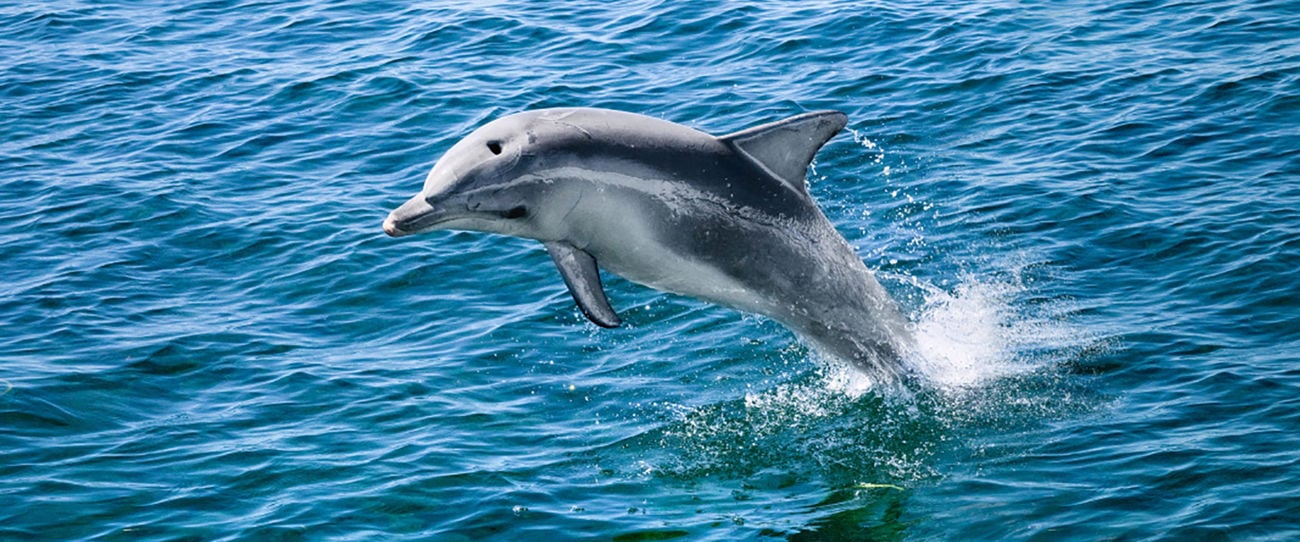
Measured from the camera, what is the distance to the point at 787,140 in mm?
11000

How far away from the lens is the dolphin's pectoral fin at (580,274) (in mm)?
10555

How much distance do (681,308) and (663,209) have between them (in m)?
4.72

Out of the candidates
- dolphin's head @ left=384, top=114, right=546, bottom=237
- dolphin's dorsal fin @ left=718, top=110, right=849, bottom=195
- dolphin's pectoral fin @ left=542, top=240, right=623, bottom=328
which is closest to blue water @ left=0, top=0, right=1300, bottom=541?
dolphin's pectoral fin @ left=542, top=240, right=623, bottom=328

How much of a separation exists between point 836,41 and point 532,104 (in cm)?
449

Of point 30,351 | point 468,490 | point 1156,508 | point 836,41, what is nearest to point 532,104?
point 836,41

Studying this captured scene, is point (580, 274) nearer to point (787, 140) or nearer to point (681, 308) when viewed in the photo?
point (787, 140)

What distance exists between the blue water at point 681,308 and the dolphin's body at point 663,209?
1.47 metres

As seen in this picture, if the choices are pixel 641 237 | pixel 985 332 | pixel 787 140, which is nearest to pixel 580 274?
pixel 641 237

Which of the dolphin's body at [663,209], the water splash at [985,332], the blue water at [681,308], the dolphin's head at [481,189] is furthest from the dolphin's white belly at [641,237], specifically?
the water splash at [985,332]

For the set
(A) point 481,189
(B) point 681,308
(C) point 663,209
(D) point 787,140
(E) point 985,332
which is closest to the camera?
(A) point 481,189

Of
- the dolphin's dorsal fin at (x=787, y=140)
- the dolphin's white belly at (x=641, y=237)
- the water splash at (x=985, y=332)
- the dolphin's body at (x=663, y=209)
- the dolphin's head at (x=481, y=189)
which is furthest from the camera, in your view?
the water splash at (x=985, y=332)

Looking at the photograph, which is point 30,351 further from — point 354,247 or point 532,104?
point 532,104

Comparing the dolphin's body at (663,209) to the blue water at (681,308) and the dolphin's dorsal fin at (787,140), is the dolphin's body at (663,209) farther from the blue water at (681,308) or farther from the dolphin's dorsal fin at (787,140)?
the blue water at (681,308)

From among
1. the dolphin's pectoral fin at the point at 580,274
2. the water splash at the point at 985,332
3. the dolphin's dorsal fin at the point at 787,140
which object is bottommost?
the water splash at the point at 985,332
